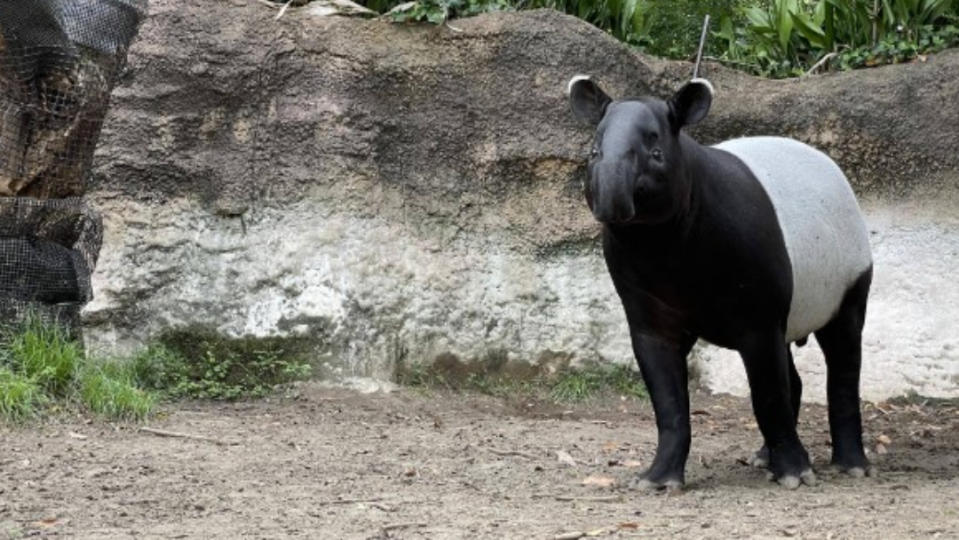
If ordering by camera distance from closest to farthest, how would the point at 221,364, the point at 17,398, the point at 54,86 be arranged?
the point at 17,398 → the point at 54,86 → the point at 221,364

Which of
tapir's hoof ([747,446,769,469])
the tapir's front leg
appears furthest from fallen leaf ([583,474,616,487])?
tapir's hoof ([747,446,769,469])

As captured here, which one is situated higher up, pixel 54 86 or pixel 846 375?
pixel 54 86

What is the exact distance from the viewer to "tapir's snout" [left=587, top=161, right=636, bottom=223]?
221 inches

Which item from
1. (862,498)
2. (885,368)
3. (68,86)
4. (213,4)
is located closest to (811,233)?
(862,498)

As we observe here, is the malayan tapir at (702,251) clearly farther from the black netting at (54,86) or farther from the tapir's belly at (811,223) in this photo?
the black netting at (54,86)

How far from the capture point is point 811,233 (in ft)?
21.2

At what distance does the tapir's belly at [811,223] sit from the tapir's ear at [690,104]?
52cm

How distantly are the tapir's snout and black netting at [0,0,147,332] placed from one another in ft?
11.1

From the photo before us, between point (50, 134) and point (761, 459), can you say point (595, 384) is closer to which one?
point (761, 459)

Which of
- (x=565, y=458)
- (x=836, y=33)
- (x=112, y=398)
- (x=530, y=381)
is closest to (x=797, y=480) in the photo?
(x=565, y=458)

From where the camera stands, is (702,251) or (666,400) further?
(666,400)

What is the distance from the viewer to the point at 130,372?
8406 mm

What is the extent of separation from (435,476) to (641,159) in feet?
5.75

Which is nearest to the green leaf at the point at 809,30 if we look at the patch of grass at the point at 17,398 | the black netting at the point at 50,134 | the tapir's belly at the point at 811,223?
the tapir's belly at the point at 811,223
